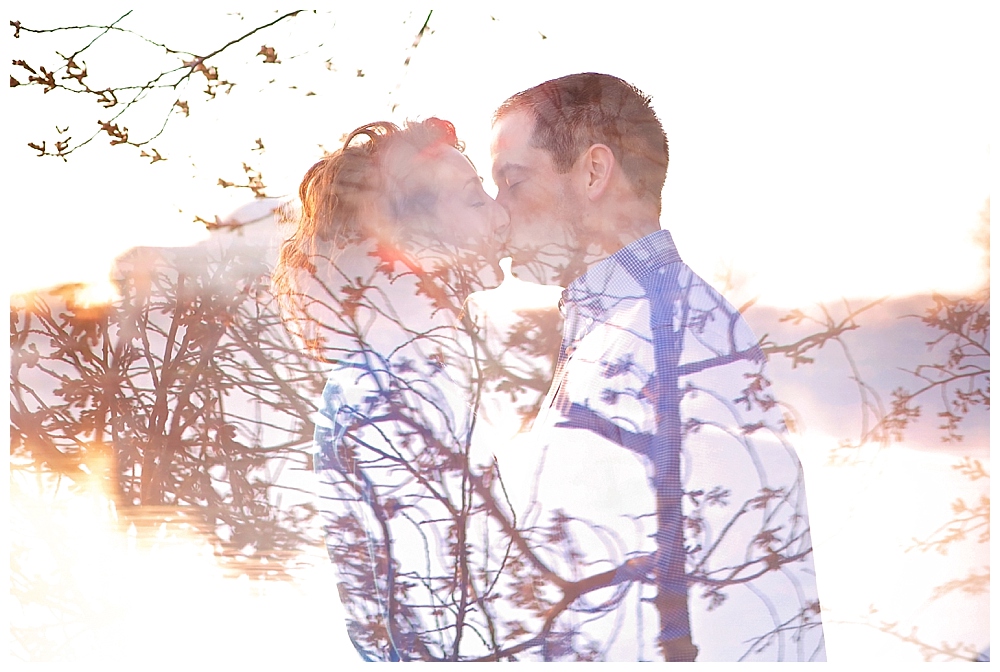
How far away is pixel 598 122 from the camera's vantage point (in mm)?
1692

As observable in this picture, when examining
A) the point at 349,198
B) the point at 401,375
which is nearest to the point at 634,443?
the point at 401,375

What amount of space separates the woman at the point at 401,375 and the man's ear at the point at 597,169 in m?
0.19

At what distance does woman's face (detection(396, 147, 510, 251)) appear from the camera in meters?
1.65

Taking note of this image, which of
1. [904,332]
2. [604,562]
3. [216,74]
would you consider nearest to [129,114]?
[216,74]

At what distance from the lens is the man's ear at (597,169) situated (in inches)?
65.8

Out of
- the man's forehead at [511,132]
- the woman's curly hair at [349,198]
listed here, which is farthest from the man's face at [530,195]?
the woman's curly hair at [349,198]

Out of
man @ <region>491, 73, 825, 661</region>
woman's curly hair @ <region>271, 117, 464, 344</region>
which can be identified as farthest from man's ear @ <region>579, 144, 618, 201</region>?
woman's curly hair @ <region>271, 117, 464, 344</region>

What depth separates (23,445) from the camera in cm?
167

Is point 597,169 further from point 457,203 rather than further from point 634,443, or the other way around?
point 634,443

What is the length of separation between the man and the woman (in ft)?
0.30

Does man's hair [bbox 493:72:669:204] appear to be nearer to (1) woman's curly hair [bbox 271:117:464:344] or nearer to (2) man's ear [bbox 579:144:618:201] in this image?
(2) man's ear [bbox 579:144:618:201]

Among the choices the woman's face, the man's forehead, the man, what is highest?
the man's forehead

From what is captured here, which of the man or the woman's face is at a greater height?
the woman's face

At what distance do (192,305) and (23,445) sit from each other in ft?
1.49
